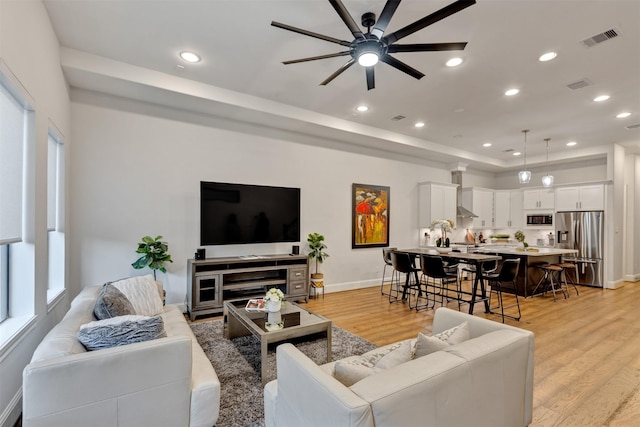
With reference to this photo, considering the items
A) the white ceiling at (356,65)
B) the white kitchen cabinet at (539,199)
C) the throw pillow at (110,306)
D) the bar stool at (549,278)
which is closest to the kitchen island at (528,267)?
the bar stool at (549,278)

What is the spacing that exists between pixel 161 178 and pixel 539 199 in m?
8.68

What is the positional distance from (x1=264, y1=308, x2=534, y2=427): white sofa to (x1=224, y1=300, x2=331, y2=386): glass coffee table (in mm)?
780

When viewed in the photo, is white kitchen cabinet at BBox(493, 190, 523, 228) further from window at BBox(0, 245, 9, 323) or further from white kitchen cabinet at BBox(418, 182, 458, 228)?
window at BBox(0, 245, 9, 323)

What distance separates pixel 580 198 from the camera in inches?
285

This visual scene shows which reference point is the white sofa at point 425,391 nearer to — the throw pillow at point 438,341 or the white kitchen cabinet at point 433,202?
the throw pillow at point 438,341

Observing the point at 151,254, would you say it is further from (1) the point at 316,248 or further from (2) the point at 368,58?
(2) the point at 368,58

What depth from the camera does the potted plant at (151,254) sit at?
405 cm

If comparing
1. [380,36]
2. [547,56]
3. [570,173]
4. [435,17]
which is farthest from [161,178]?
[570,173]

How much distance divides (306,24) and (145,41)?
67.9 inches

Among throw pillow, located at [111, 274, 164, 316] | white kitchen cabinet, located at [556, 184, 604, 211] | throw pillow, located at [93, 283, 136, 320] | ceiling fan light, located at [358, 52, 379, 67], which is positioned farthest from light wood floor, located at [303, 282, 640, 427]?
Answer: ceiling fan light, located at [358, 52, 379, 67]

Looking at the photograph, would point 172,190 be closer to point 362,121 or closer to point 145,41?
point 145,41

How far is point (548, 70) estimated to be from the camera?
3738 mm

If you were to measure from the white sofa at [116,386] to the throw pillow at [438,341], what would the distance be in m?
1.29

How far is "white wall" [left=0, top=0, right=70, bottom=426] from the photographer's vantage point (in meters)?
1.97
